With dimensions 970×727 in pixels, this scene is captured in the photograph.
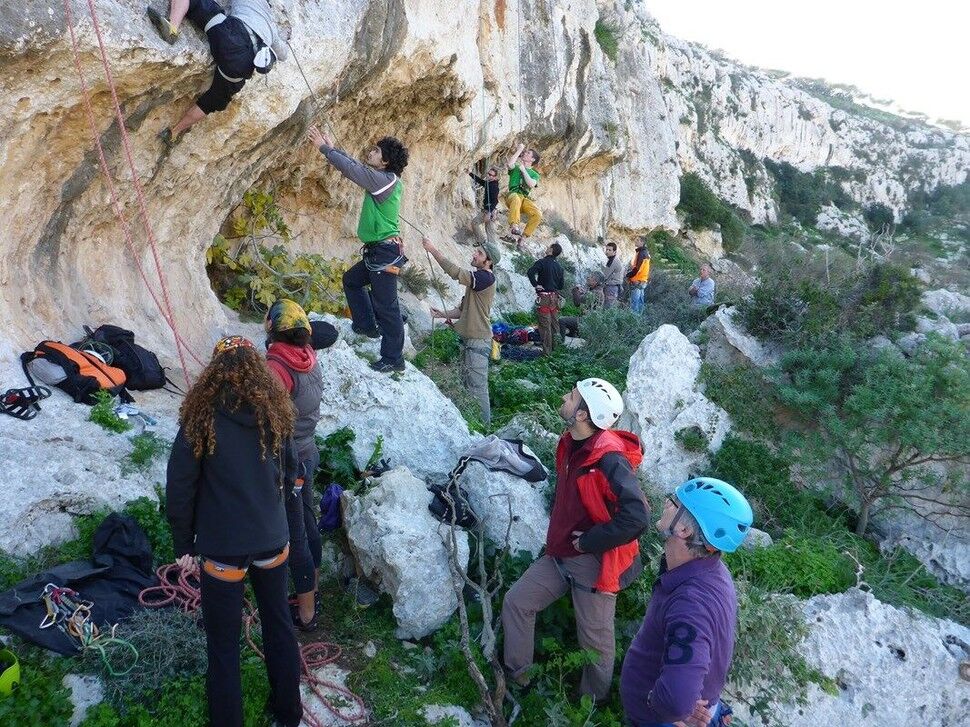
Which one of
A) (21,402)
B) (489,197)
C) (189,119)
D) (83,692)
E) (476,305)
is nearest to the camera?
(83,692)

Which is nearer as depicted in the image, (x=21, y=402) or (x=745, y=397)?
(x=21, y=402)

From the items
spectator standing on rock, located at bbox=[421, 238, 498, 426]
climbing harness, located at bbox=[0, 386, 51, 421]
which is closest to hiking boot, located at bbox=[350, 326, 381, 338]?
spectator standing on rock, located at bbox=[421, 238, 498, 426]

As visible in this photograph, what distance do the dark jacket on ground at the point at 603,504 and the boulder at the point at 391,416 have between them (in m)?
2.30

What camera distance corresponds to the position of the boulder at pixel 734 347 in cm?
905

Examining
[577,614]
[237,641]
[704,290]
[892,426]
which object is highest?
[237,641]

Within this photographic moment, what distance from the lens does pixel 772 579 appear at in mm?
5668

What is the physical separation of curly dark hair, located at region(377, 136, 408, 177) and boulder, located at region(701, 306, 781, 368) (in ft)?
16.4

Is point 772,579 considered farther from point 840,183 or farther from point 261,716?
point 840,183

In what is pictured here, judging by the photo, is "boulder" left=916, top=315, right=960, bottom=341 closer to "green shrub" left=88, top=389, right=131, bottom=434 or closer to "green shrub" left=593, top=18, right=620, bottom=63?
"green shrub" left=88, top=389, right=131, bottom=434

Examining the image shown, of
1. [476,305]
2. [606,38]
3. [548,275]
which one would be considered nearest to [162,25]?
[476,305]

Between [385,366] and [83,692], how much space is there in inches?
154

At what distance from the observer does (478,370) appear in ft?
26.3

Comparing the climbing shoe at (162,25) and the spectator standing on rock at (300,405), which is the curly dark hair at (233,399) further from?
the climbing shoe at (162,25)

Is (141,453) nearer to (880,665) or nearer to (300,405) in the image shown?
(300,405)
